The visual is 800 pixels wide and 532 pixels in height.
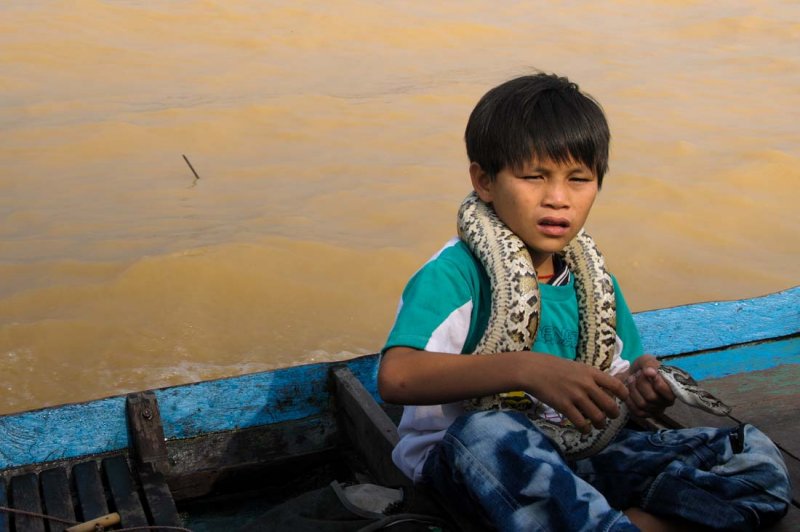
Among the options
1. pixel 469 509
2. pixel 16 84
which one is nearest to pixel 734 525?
pixel 469 509

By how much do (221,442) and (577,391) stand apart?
1747 millimetres

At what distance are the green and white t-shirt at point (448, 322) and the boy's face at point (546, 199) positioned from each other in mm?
185

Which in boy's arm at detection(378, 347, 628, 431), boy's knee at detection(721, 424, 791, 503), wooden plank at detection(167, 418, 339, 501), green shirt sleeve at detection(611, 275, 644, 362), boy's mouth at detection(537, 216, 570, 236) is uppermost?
boy's mouth at detection(537, 216, 570, 236)

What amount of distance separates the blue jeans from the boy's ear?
2.42 feet

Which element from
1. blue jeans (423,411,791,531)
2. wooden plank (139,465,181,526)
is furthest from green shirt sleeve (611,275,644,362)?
wooden plank (139,465,181,526)

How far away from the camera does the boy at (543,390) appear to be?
2.59m

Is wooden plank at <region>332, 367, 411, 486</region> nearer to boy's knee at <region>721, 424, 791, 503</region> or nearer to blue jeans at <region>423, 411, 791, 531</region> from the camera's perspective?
blue jeans at <region>423, 411, 791, 531</region>

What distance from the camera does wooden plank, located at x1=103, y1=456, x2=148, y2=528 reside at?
3.16 metres

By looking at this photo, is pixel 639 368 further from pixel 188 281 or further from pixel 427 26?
pixel 427 26

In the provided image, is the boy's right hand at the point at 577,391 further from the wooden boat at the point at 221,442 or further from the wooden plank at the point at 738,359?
the wooden plank at the point at 738,359

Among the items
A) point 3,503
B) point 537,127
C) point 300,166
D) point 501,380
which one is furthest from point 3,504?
point 300,166

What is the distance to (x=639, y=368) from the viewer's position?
10.1 ft

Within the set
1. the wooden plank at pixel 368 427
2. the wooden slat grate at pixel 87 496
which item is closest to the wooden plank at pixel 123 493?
the wooden slat grate at pixel 87 496

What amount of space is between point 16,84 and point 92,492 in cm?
959
